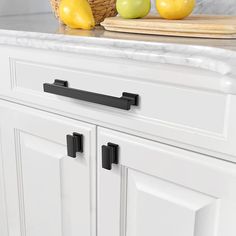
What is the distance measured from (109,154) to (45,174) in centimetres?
24

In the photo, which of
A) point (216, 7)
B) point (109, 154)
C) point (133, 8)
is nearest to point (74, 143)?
point (109, 154)

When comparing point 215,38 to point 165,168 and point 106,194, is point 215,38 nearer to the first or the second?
point 165,168

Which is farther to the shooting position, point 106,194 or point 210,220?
point 106,194

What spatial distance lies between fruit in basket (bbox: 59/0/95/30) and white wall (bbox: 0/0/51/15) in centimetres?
58

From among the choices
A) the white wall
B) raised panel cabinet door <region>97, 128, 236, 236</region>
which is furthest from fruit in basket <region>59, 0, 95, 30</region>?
the white wall

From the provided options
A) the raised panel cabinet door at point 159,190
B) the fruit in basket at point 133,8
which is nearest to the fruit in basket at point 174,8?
the fruit in basket at point 133,8

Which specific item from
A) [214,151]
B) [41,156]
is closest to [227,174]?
[214,151]

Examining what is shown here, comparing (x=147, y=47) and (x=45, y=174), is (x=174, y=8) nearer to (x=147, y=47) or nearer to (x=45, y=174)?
(x=147, y=47)

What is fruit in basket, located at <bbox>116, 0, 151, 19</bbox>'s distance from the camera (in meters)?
0.85

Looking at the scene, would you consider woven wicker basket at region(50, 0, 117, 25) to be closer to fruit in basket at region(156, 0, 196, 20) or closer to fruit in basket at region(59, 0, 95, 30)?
fruit in basket at region(59, 0, 95, 30)

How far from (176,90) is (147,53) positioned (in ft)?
0.26

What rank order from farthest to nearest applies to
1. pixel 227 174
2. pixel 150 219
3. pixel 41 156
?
pixel 41 156
pixel 150 219
pixel 227 174

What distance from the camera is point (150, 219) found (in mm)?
766

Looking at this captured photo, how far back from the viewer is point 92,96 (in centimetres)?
77
